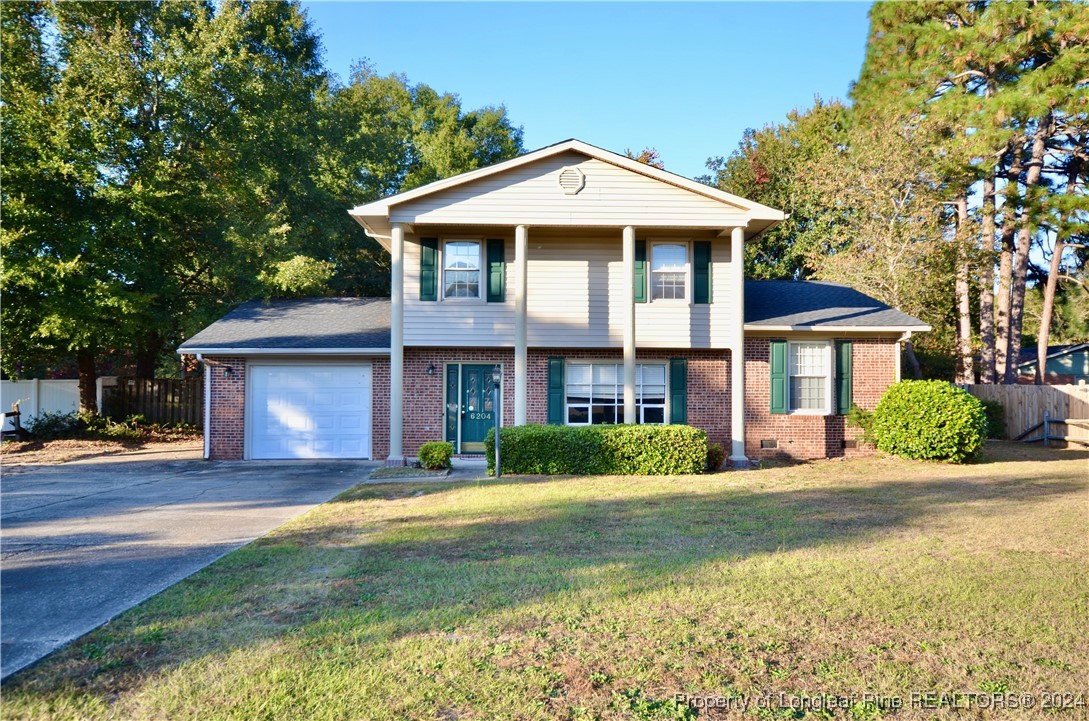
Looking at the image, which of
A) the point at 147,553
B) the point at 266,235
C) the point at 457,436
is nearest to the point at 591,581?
the point at 147,553

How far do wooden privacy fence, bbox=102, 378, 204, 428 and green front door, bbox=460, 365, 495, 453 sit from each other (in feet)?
30.6

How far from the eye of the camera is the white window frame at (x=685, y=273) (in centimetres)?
1509

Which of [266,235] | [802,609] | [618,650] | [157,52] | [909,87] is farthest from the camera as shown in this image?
[909,87]

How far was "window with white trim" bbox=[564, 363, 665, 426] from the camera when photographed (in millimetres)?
15352

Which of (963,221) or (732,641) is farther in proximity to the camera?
(963,221)

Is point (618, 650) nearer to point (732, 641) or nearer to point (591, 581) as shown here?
point (732, 641)

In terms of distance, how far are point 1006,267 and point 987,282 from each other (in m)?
1.14

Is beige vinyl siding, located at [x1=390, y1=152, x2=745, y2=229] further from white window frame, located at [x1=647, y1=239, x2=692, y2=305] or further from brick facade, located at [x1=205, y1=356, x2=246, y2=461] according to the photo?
brick facade, located at [x1=205, y1=356, x2=246, y2=461]

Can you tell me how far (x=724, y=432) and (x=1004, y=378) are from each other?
13.8 metres

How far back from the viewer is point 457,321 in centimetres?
1477

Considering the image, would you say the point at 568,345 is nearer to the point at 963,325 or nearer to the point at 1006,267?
the point at 963,325

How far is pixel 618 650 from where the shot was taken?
14.2ft

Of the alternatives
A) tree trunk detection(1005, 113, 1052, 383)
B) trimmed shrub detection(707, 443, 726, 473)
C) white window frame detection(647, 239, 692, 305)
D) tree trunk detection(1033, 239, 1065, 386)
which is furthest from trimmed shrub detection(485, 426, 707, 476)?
tree trunk detection(1033, 239, 1065, 386)

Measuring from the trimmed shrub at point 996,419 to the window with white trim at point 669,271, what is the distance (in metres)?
A: 11.2
